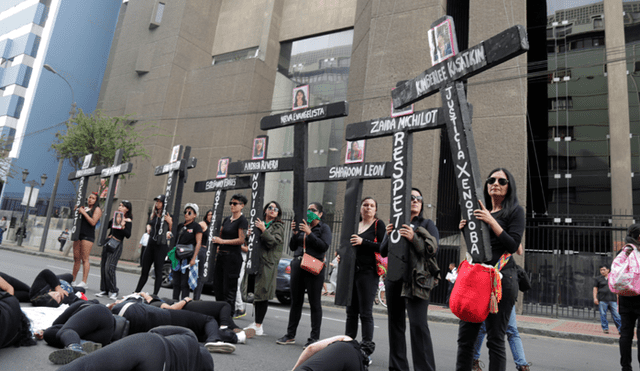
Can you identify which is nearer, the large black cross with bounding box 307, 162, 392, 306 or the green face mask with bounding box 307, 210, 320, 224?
the large black cross with bounding box 307, 162, 392, 306

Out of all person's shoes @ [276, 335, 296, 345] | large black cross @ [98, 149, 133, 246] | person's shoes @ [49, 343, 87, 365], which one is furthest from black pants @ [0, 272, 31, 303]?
large black cross @ [98, 149, 133, 246]

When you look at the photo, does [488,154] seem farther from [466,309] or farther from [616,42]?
[466,309]

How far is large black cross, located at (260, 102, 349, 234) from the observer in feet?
20.7

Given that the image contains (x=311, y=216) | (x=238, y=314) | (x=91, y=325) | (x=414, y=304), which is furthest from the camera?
(x=238, y=314)

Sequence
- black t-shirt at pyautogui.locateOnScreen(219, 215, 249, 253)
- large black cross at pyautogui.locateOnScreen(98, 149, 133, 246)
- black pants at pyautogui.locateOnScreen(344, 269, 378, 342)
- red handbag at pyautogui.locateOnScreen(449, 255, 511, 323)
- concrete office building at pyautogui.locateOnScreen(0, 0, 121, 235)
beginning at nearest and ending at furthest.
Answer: red handbag at pyautogui.locateOnScreen(449, 255, 511, 323) → black pants at pyautogui.locateOnScreen(344, 269, 378, 342) → black t-shirt at pyautogui.locateOnScreen(219, 215, 249, 253) → large black cross at pyautogui.locateOnScreen(98, 149, 133, 246) → concrete office building at pyautogui.locateOnScreen(0, 0, 121, 235)

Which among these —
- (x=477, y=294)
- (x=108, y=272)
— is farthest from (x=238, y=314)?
(x=477, y=294)

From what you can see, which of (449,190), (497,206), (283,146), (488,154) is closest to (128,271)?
(283,146)

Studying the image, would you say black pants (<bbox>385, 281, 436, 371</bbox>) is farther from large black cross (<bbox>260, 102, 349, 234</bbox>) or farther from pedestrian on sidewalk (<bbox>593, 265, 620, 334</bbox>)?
pedestrian on sidewalk (<bbox>593, 265, 620, 334</bbox>)

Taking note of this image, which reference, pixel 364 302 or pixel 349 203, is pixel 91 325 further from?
pixel 349 203

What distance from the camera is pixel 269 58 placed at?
2569 centimetres

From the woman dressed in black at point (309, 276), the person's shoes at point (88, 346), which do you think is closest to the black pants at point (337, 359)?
the person's shoes at point (88, 346)

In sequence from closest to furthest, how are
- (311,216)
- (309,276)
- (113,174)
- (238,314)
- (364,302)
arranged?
(364,302) → (309,276) → (311,216) → (238,314) → (113,174)

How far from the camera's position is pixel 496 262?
3820 mm

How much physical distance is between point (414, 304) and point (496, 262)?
850 mm
